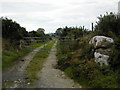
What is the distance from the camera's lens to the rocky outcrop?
576cm

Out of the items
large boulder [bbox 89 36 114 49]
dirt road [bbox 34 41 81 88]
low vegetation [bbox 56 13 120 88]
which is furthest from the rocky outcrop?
dirt road [bbox 34 41 81 88]

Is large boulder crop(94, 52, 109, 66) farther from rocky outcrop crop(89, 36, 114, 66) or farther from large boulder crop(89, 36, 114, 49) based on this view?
large boulder crop(89, 36, 114, 49)

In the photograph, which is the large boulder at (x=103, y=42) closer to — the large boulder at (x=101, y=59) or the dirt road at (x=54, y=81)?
the large boulder at (x=101, y=59)

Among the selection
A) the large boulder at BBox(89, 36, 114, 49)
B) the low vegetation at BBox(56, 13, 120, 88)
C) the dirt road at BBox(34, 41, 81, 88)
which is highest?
the large boulder at BBox(89, 36, 114, 49)

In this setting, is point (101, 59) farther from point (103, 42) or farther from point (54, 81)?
point (54, 81)

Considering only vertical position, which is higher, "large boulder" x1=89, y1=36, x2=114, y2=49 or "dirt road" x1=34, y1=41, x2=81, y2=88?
"large boulder" x1=89, y1=36, x2=114, y2=49

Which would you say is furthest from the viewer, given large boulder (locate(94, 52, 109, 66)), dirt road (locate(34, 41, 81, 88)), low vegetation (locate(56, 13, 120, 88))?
large boulder (locate(94, 52, 109, 66))

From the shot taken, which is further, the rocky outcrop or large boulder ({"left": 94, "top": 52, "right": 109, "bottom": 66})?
the rocky outcrop

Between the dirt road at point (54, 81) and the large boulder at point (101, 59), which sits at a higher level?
the large boulder at point (101, 59)

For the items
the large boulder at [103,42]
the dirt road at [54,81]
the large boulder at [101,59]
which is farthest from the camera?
the large boulder at [103,42]

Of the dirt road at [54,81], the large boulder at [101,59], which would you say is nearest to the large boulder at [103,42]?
the large boulder at [101,59]

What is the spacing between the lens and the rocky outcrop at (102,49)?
18.9ft

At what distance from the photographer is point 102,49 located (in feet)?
20.8

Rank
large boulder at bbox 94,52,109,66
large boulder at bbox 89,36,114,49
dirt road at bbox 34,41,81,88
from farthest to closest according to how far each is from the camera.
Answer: large boulder at bbox 89,36,114,49
large boulder at bbox 94,52,109,66
dirt road at bbox 34,41,81,88
